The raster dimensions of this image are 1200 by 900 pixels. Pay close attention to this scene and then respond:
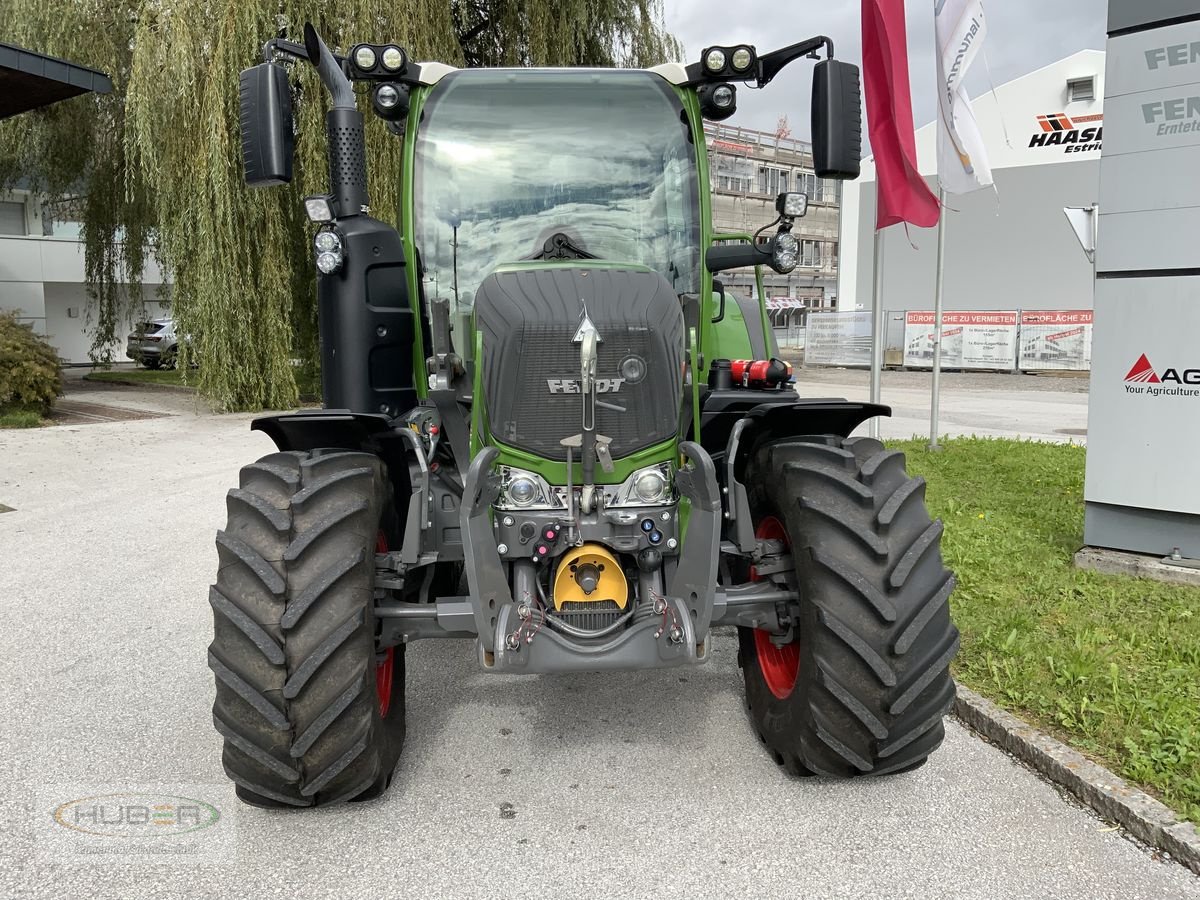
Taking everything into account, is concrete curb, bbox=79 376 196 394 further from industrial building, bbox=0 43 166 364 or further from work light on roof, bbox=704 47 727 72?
work light on roof, bbox=704 47 727 72

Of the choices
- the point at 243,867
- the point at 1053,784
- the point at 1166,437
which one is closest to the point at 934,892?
the point at 1053,784

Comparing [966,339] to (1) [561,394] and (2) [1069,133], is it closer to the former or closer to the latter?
(2) [1069,133]

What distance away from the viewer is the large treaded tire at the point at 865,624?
3.17 m

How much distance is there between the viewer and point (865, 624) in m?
3.18

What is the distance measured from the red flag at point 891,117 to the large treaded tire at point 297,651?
6.39 metres

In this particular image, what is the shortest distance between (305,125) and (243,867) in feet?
39.4

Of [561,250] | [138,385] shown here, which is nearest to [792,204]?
[561,250]

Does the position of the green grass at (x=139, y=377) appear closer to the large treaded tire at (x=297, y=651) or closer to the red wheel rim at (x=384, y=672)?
the red wheel rim at (x=384, y=672)

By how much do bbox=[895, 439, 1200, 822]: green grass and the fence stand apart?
19320 millimetres

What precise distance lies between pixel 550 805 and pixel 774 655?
1078 millimetres

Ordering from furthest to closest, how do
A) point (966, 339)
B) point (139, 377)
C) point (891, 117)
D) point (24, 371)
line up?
point (966, 339) → point (139, 377) → point (24, 371) → point (891, 117)

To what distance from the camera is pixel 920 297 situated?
32.2 metres

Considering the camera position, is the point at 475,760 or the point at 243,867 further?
the point at 475,760

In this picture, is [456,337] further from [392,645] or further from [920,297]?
[920,297]
